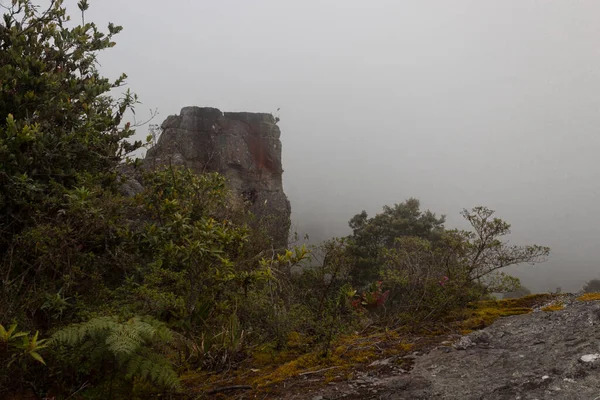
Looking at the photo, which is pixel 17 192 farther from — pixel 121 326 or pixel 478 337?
pixel 478 337

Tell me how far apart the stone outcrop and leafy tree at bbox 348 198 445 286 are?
553 centimetres

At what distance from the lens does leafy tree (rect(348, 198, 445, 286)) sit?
24250 millimetres

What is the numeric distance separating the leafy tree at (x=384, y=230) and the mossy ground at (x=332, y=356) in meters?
17.9

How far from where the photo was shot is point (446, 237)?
7375mm

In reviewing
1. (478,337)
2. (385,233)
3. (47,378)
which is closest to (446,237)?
(478,337)

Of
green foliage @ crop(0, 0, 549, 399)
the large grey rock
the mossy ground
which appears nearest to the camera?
the large grey rock

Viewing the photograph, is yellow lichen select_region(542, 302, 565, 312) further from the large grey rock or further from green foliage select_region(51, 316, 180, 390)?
green foliage select_region(51, 316, 180, 390)

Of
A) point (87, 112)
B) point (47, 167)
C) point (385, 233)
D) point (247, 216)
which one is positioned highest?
point (87, 112)

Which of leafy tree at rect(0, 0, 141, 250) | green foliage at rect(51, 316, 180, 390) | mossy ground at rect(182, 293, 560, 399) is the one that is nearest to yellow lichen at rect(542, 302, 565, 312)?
mossy ground at rect(182, 293, 560, 399)

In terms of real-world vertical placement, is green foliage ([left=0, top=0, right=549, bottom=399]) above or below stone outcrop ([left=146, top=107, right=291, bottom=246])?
below

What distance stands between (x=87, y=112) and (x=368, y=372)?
18.2 feet

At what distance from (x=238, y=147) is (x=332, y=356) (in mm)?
24002

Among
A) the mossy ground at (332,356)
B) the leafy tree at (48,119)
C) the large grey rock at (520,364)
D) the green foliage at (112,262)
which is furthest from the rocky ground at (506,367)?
the leafy tree at (48,119)

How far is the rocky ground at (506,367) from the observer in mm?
3076
